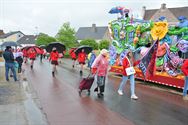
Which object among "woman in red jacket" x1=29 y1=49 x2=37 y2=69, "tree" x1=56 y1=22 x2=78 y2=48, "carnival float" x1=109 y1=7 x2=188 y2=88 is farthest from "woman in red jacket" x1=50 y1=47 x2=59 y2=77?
"tree" x1=56 y1=22 x2=78 y2=48

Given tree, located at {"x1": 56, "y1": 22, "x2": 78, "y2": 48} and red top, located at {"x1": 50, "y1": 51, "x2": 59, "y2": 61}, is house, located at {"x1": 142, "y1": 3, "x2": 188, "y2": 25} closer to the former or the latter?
tree, located at {"x1": 56, "y1": 22, "x2": 78, "y2": 48}

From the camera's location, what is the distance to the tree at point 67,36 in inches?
2269

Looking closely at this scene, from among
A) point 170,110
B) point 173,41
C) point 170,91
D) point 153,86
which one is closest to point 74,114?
point 170,110

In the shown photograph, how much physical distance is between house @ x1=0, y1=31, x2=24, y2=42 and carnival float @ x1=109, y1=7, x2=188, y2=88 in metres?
79.7

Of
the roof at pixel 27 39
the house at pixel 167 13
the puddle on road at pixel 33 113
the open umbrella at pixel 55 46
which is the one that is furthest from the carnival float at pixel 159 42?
the roof at pixel 27 39

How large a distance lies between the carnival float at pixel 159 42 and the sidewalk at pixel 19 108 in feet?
14.6

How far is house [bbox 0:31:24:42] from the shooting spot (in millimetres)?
93956

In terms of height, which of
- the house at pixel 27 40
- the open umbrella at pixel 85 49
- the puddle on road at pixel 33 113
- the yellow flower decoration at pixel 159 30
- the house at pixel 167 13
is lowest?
the puddle on road at pixel 33 113

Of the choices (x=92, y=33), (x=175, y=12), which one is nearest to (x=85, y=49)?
(x=175, y=12)

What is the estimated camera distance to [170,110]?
877 centimetres

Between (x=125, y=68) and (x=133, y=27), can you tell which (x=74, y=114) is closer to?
(x=125, y=68)

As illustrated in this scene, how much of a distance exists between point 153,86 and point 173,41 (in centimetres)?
235

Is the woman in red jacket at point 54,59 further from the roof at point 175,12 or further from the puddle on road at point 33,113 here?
the roof at point 175,12

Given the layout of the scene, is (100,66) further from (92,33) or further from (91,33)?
(91,33)
